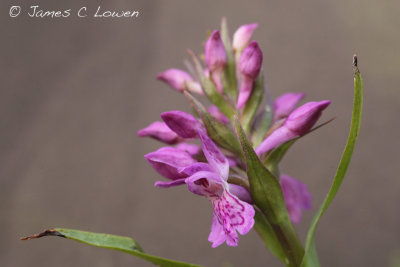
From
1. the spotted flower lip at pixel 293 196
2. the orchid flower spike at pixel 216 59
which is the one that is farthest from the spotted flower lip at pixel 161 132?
the spotted flower lip at pixel 293 196

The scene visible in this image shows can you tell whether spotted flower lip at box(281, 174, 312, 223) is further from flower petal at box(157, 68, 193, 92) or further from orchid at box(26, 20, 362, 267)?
flower petal at box(157, 68, 193, 92)

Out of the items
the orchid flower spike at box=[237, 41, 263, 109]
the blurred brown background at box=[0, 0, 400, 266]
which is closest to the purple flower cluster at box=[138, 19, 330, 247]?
the orchid flower spike at box=[237, 41, 263, 109]

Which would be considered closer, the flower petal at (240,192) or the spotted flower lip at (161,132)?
the flower petal at (240,192)

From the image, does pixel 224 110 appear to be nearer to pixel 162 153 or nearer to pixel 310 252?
pixel 162 153

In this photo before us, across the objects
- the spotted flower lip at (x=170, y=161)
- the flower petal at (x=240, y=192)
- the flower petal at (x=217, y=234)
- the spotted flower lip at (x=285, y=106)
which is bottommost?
the flower petal at (x=217, y=234)

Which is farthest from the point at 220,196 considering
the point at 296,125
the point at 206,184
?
the point at 296,125

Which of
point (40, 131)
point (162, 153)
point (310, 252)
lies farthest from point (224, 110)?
point (40, 131)

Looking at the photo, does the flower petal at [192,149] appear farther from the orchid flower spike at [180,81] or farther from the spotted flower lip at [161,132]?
the orchid flower spike at [180,81]
